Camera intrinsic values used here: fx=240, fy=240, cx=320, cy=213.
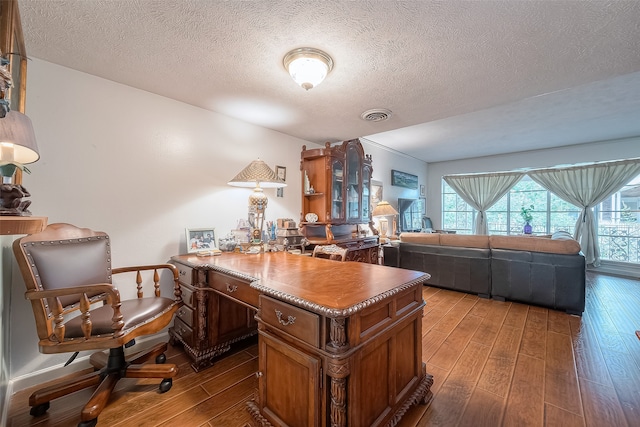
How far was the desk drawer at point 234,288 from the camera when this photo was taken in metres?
1.41

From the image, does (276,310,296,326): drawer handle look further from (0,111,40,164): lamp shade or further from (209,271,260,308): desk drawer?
(0,111,40,164): lamp shade

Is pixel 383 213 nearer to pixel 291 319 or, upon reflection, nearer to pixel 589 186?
pixel 291 319

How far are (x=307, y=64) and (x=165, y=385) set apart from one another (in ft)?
7.39

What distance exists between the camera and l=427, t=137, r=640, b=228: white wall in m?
4.48

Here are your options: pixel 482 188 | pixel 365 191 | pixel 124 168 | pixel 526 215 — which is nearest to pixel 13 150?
pixel 124 168

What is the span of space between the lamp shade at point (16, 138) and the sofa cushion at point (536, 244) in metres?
4.13

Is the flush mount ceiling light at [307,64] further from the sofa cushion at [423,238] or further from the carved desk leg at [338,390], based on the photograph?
the sofa cushion at [423,238]

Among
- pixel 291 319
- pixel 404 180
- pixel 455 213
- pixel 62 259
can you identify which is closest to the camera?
pixel 291 319

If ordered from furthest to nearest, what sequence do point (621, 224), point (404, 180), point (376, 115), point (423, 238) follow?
point (404, 180) → point (621, 224) → point (423, 238) → point (376, 115)

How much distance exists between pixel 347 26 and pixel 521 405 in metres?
2.40

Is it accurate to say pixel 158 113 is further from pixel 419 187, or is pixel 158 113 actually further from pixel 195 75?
pixel 419 187

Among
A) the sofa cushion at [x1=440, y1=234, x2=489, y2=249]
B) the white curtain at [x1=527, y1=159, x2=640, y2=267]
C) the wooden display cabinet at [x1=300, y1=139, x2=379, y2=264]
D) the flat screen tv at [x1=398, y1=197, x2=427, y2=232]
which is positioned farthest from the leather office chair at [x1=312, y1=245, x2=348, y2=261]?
the white curtain at [x1=527, y1=159, x2=640, y2=267]

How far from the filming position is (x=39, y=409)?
1.37m

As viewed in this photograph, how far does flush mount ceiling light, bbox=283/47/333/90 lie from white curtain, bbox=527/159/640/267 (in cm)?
616
